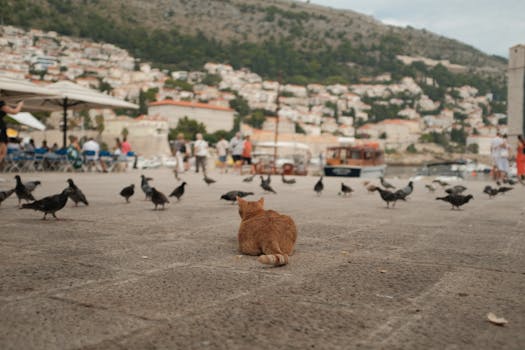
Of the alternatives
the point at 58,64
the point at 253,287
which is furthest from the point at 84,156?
the point at 58,64

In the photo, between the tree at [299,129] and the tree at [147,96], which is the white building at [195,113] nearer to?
the tree at [147,96]

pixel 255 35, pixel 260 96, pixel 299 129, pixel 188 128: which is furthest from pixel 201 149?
pixel 255 35

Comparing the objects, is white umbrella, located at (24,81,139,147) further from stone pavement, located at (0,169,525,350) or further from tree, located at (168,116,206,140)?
→ tree, located at (168,116,206,140)

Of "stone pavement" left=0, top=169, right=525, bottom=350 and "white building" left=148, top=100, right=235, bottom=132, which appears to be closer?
"stone pavement" left=0, top=169, right=525, bottom=350

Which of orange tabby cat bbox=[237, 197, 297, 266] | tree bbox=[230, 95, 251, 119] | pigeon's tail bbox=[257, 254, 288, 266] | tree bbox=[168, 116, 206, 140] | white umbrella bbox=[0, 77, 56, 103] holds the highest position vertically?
tree bbox=[230, 95, 251, 119]

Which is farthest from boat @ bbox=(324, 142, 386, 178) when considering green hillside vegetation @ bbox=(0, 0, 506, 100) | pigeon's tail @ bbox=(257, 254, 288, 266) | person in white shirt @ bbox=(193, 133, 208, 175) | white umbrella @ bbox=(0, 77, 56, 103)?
green hillside vegetation @ bbox=(0, 0, 506, 100)

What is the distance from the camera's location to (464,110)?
5989 inches

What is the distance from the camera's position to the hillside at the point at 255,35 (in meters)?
140

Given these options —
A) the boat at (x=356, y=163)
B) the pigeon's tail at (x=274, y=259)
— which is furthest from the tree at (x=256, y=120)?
the pigeon's tail at (x=274, y=259)

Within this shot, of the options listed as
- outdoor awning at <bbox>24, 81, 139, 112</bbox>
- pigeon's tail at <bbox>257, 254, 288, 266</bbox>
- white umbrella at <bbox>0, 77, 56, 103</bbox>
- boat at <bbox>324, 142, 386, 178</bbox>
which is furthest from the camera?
boat at <bbox>324, 142, 386, 178</bbox>

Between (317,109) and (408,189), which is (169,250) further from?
(317,109)

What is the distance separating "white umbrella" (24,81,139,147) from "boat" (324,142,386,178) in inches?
A: 437

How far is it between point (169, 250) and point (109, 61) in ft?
459

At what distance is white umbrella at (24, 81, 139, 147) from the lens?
15352mm
